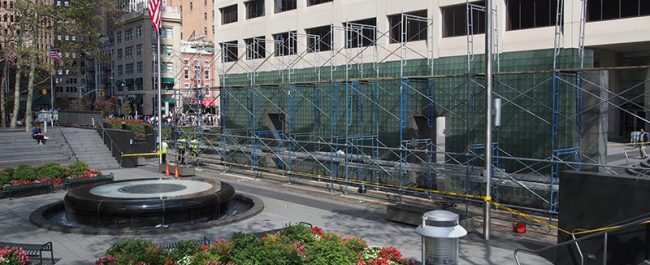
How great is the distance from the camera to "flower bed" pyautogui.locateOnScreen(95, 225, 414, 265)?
859 cm

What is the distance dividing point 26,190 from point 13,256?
33.9 ft

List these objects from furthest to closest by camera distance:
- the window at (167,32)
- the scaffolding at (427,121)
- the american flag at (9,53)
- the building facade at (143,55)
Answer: the window at (167,32) → the building facade at (143,55) → the american flag at (9,53) → the scaffolding at (427,121)

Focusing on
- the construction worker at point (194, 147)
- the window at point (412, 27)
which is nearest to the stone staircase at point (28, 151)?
the construction worker at point (194, 147)

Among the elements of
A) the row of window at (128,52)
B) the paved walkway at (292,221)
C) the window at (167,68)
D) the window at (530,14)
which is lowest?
the paved walkway at (292,221)

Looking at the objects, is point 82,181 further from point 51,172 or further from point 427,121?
point 427,121

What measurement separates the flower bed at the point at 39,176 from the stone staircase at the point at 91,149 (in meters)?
7.12

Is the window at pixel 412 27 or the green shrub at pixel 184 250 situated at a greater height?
the window at pixel 412 27

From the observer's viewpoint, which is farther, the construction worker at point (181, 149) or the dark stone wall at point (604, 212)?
the construction worker at point (181, 149)

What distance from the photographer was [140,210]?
13953 mm

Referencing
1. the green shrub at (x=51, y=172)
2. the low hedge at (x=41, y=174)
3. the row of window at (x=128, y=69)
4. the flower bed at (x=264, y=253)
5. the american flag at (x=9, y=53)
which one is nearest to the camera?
the flower bed at (x=264, y=253)

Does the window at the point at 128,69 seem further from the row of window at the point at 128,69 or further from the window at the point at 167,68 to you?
the window at the point at 167,68

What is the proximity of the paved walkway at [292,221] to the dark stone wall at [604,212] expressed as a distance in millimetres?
1259

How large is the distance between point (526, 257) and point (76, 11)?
31427mm

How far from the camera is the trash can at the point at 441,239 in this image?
723 cm
